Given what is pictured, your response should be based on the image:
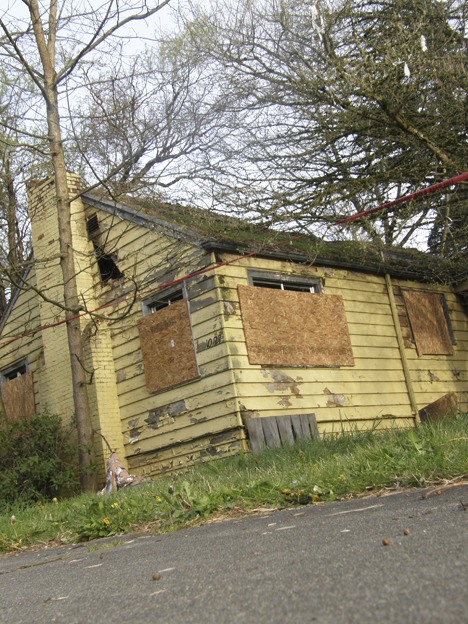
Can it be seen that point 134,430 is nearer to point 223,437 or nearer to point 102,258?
point 223,437

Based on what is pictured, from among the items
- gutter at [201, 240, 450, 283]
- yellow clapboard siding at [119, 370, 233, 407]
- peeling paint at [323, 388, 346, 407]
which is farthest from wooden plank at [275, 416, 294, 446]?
gutter at [201, 240, 450, 283]

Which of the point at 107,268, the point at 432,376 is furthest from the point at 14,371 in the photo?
the point at 432,376

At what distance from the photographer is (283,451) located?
9.96 meters

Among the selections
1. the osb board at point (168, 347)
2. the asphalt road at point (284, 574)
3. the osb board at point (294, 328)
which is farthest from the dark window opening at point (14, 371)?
the asphalt road at point (284, 574)

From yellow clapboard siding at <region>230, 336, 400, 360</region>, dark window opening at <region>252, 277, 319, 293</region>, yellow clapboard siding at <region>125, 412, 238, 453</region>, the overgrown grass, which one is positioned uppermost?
dark window opening at <region>252, 277, 319, 293</region>

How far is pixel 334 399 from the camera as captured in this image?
1351 cm

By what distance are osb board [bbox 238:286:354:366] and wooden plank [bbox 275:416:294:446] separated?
102cm

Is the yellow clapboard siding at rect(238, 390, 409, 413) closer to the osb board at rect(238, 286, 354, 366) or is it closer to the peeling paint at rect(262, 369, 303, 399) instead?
the peeling paint at rect(262, 369, 303, 399)

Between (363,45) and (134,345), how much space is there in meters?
6.43

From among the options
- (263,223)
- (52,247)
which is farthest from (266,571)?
(52,247)

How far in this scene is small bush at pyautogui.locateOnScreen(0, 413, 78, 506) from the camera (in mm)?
→ 13164

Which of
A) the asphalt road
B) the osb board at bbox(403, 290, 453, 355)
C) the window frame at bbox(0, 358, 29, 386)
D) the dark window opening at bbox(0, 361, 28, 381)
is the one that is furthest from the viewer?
the dark window opening at bbox(0, 361, 28, 381)

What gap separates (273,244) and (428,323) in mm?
5710

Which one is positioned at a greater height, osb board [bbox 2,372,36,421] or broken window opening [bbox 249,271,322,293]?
broken window opening [bbox 249,271,322,293]
